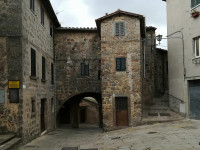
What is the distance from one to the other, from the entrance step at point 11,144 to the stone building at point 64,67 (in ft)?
1.45

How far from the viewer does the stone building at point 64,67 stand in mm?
9969

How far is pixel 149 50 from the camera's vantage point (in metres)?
17.6

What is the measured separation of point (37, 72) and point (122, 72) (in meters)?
4.77

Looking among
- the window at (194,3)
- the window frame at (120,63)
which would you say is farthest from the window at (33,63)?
the window at (194,3)

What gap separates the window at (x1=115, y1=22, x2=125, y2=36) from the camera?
14117 millimetres

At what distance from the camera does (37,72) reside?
41.0 ft

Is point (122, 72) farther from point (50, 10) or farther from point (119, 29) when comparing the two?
point (50, 10)

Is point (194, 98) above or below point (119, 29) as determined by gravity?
below

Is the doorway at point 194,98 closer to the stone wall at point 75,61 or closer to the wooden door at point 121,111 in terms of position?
the wooden door at point 121,111

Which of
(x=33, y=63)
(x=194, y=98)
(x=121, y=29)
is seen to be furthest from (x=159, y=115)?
(x=33, y=63)

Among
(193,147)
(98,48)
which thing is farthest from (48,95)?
(193,147)

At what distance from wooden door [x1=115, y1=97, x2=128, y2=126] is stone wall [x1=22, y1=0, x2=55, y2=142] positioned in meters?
4.25

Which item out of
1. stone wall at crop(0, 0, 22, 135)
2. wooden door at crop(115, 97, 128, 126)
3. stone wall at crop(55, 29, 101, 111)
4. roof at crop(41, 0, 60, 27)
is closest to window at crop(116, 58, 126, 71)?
wooden door at crop(115, 97, 128, 126)

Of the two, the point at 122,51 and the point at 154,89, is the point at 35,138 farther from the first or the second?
the point at 154,89
